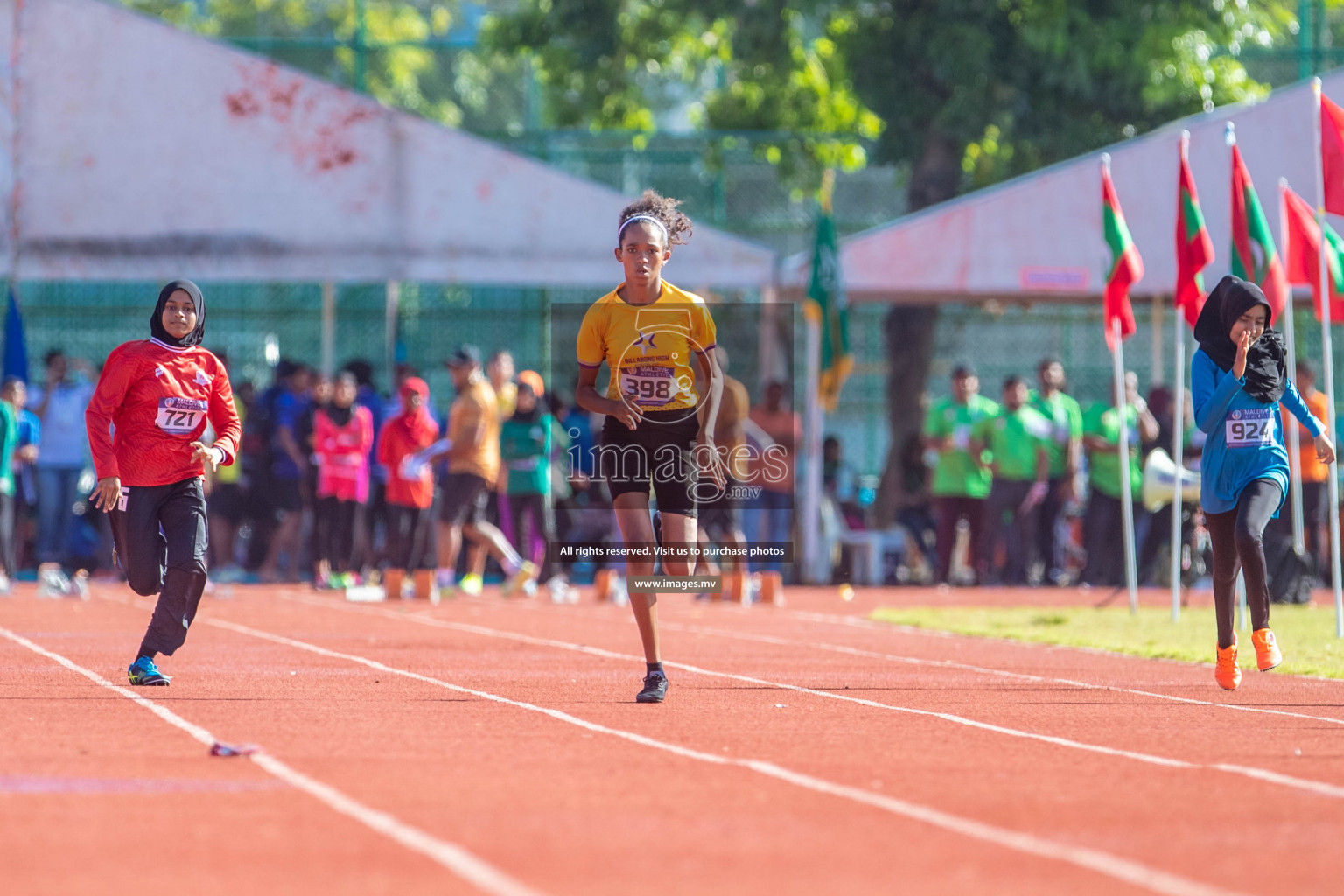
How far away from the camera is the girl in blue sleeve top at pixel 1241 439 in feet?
34.5

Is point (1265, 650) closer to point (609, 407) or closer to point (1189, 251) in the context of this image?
point (609, 407)

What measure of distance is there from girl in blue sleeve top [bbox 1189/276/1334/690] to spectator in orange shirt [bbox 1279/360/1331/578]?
8.23m

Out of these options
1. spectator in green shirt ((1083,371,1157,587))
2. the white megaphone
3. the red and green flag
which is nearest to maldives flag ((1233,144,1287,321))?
the red and green flag

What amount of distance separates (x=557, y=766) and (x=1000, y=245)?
15.1 metres

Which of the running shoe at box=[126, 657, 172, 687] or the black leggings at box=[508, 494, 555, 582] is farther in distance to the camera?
the black leggings at box=[508, 494, 555, 582]

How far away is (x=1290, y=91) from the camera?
→ 2136 cm

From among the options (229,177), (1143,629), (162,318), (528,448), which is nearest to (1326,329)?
(1143,629)

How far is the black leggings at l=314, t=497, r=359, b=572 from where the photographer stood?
64.5 ft

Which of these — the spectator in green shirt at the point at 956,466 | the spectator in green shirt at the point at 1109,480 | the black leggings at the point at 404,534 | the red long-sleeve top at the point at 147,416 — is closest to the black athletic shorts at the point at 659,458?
the red long-sleeve top at the point at 147,416

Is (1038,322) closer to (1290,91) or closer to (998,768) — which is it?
(1290,91)

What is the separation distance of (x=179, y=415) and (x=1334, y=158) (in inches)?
340

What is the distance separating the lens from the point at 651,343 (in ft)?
31.3

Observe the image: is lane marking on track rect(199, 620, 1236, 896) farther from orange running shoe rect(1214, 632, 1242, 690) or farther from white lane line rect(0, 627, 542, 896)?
orange running shoe rect(1214, 632, 1242, 690)

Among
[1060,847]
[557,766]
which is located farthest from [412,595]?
[1060,847]
